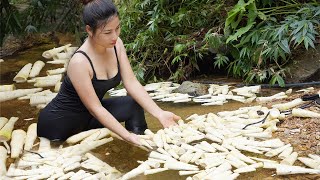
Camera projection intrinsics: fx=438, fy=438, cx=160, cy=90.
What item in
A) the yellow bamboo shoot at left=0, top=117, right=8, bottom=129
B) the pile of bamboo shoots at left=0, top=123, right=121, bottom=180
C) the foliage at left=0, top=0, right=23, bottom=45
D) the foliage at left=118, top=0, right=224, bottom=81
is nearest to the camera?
the pile of bamboo shoots at left=0, top=123, right=121, bottom=180

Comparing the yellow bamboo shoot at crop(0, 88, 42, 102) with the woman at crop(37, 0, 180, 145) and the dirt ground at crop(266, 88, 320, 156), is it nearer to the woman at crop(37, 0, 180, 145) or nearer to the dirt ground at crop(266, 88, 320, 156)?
the woman at crop(37, 0, 180, 145)

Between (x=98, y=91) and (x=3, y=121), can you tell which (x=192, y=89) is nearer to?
(x=98, y=91)

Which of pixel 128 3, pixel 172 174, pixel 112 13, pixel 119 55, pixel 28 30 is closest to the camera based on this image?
pixel 172 174

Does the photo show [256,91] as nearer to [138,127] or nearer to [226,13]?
[226,13]

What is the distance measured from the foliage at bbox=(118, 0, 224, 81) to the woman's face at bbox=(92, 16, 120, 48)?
8.51 feet

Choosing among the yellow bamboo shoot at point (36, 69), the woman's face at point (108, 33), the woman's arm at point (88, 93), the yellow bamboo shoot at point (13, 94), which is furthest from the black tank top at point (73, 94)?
the yellow bamboo shoot at point (36, 69)

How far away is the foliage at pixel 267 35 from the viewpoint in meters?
4.54

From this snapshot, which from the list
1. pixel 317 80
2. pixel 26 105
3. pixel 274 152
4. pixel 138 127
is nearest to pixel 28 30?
pixel 26 105

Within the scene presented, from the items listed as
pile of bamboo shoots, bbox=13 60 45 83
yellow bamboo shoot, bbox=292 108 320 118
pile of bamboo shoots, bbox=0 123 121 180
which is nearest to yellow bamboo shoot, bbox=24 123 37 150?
pile of bamboo shoots, bbox=0 123 121 180

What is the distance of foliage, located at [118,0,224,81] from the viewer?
5586mm

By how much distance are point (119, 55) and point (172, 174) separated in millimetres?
1032

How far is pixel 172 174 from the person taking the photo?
100 inches

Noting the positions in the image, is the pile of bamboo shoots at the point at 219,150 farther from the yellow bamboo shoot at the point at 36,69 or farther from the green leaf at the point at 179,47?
the yellow bamboo shoot at the point at 36,69


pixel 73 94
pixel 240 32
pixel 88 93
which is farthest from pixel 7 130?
pixel 240 32
